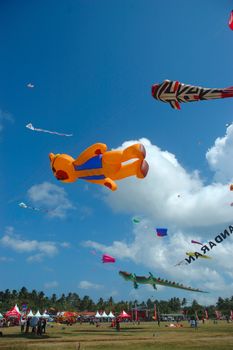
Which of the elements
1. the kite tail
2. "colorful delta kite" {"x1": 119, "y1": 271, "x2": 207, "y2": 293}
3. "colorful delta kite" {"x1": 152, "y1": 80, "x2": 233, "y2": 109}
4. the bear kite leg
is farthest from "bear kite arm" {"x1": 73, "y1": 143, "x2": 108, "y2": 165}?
"colorful delta kite" {"x1": 119, "y1": 271, "x2": 207, "y2": 293}

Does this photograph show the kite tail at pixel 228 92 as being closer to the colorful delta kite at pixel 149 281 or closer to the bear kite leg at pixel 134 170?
the bear kite leg at pixel 134 170

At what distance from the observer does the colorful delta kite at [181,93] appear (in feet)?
43.7

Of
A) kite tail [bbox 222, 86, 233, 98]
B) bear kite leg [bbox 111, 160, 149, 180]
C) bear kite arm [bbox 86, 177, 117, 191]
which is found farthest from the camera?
bear kite arm [bbox 86, 177, 117, 191]

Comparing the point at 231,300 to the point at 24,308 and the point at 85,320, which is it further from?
the point at 24,308

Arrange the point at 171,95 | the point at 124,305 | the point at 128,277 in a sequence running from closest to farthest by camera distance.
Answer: the point at 171,95 < the point at 128,277 < the point at 124,305

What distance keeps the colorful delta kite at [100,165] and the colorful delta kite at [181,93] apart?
14.2ft

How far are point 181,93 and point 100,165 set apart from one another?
6261mm

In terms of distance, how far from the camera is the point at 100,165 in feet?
61.1

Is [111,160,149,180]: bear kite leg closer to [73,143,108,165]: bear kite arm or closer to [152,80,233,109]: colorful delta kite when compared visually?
[73,143,108,165]: bear kite arm

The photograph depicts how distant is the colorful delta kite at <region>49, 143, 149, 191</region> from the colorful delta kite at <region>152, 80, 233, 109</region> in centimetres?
432

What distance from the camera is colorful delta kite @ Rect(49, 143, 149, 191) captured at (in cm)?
1834

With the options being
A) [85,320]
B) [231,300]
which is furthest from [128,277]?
[231,300]

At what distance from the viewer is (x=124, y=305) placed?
157m

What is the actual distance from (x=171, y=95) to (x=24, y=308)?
2513 inches
